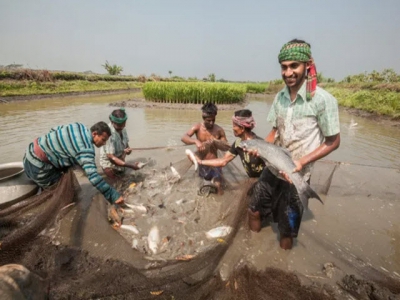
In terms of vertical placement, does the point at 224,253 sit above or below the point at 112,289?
below

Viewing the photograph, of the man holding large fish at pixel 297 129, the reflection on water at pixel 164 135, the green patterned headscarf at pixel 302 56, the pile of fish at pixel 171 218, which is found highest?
the green patterned headscarf at pixel 302 56

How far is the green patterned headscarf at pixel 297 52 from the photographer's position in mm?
2311

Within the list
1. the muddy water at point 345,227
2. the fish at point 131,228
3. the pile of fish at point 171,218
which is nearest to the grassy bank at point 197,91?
the muddy water at point 345,227

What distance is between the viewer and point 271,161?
2.53m

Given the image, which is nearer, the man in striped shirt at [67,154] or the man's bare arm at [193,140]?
the man in striped shirt at [67,154]

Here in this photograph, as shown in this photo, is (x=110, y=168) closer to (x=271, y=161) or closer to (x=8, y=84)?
(x=271, y=161)

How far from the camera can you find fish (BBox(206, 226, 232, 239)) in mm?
3255

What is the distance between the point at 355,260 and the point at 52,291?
11.6 feet

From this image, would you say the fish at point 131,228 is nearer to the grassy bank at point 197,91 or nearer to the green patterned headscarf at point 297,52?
the green patterned headscarf at point 297,52

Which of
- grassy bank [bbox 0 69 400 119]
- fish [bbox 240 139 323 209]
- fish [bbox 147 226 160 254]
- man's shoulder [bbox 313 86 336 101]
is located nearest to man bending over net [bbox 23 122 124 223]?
fish [bbox 147 226 160 254]

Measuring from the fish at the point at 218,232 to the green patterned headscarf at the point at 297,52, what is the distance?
7.32ft

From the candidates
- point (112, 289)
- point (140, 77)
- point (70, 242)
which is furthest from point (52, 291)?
point (140, 77)

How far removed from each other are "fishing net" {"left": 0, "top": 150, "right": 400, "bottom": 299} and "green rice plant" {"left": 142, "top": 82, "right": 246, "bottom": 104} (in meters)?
17.5

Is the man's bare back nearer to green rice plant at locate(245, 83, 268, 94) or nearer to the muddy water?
the muddy water
